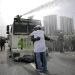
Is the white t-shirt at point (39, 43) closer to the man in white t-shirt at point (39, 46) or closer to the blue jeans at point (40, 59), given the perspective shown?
the man in white t-shirt at point (39, 46)

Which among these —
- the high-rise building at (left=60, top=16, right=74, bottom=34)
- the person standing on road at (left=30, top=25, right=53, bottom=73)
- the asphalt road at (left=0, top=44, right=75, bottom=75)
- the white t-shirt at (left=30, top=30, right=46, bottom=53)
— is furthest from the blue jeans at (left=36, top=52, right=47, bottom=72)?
the high-rise building at (left=60, top=16, right=74, bottom=34)

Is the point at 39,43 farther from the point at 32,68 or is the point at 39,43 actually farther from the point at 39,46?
the point at 32,68

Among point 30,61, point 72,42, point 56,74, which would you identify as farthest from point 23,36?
point 72,42

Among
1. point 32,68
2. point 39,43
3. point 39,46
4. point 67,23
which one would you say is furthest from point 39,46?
point 67,23

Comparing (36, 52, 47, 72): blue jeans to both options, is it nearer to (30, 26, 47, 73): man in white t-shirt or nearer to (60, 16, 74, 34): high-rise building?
(30, 26, 47, 73): man in white t-shirt

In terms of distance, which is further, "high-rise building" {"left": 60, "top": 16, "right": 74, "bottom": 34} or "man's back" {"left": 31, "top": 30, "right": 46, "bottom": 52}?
"high-rise building" {"left": 60, "top": 16, "right": 74, "bottom": 34}

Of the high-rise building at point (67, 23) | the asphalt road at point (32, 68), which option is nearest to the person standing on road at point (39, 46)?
the asphalt road at point (32, 68)

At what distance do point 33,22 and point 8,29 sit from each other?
2.55 m

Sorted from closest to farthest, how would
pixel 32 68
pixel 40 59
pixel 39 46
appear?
pixel 39 46 < pixel 40 59 < pixel 32 68

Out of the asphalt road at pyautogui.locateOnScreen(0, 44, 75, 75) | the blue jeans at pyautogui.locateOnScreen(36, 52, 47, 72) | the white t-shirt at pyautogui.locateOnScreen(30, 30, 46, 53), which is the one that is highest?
the white t-shirt at pyautogui.locateOnScreen(30, 30, 46, 53)

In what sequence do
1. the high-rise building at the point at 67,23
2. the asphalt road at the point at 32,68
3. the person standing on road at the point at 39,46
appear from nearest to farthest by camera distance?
1. the asphalt road at the point at 32,68
2. the person standing on road at the point at 39,46
3. the high-rise building at the point at 67,23

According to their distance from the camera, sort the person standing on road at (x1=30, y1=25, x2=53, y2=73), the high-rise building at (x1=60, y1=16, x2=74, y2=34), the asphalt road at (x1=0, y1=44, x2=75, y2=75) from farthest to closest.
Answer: the high-rise building at (x1=60, y1=16, x2=74, y2=34) → the person standing on road at (x1=30, y1=25, x2=53, y2=73) → the asphalt road at (x1=0, y1=44, x2=75, y2=75)

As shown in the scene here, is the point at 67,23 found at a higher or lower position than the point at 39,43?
higher

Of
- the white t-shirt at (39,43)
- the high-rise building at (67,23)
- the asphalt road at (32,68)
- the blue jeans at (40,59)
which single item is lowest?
the asphalt road at (32,68)
